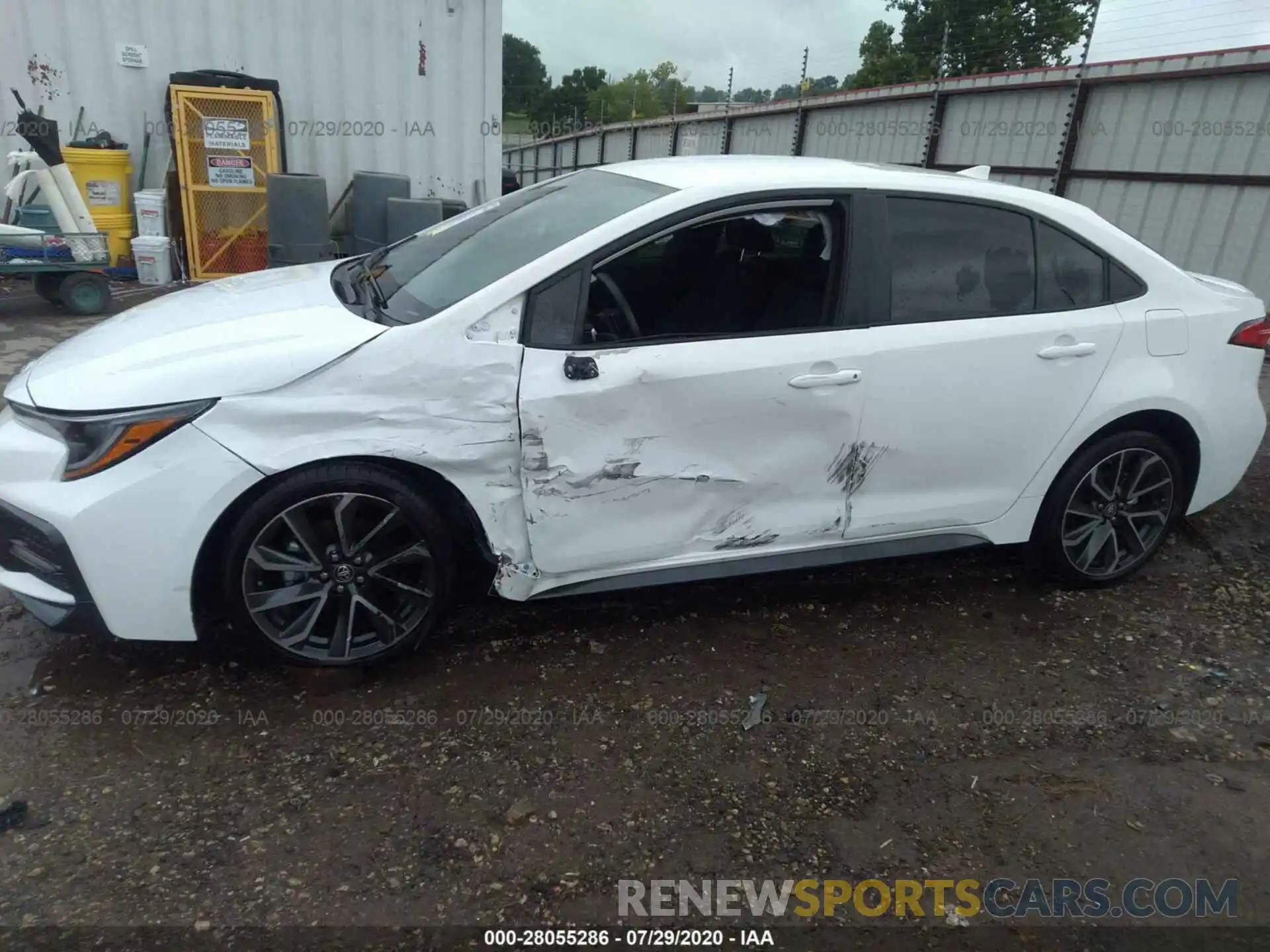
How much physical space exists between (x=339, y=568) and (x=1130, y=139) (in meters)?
→ 9.34

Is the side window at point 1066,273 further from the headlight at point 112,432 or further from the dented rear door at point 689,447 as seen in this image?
the headlight at point 112,432

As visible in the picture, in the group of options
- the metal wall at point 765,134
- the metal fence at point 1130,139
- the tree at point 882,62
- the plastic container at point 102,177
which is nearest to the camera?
the metal fence at point 1130,139

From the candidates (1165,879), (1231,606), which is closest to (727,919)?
(1165,879)

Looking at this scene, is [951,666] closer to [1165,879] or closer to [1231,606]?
[1165,879]

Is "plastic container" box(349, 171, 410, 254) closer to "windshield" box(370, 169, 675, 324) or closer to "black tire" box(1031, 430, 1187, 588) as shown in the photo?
"windshield" box(370, 169, 675, 324)

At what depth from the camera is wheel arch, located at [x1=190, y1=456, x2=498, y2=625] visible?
2684 mm

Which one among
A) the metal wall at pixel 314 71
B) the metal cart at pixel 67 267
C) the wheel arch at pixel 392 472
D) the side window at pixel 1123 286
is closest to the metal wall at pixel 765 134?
the metal wall at pixel 314 71

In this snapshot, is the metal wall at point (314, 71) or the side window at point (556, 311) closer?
the side window at point (556, 311)

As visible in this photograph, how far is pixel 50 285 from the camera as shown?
24.7ft

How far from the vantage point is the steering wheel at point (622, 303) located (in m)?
2.96

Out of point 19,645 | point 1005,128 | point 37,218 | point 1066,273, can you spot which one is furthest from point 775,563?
point 1005,128

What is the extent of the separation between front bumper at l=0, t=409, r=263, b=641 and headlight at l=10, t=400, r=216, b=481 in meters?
0.02

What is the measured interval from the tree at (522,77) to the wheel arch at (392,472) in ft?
157

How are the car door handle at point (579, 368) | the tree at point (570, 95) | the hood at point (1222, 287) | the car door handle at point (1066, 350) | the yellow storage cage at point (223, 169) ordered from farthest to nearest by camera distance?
the tree at point (570, 95)
the yellow storage cage at point (223, 169)
the hood at point (1222, 287)
the car door handle at point (1066, 350)
the car door handle at point (579, 368)
